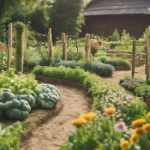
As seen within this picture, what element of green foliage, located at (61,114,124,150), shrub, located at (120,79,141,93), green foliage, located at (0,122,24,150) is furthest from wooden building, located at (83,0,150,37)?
green foliage, located at (61,114,124,150)

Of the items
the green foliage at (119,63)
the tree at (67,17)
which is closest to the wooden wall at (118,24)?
the tree at (67,17)

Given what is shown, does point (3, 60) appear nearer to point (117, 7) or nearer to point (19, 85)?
point (19, 85)

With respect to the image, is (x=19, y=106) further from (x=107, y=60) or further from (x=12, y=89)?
(x=107, y=60)

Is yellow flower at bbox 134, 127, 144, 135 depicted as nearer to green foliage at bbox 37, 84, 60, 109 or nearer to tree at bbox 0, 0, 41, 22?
green foliage at bbox 37, 84, 60, 109

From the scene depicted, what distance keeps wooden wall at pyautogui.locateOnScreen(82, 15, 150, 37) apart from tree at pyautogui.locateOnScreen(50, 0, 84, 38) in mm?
1170

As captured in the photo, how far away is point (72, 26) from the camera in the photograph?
39125mm

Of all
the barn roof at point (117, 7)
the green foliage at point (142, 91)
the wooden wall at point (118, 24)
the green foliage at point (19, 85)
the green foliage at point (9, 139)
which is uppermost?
the barn roof at point (117, 7)

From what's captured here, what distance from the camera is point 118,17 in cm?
3928

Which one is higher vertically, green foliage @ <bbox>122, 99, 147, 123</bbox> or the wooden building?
the wooden building

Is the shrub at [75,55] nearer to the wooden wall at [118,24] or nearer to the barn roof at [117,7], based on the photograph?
the barn roof at [117,7]

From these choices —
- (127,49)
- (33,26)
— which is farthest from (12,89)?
(33,26)

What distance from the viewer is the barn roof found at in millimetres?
38406

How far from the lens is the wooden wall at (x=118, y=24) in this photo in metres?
38.5

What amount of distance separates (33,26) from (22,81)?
2690 cm
